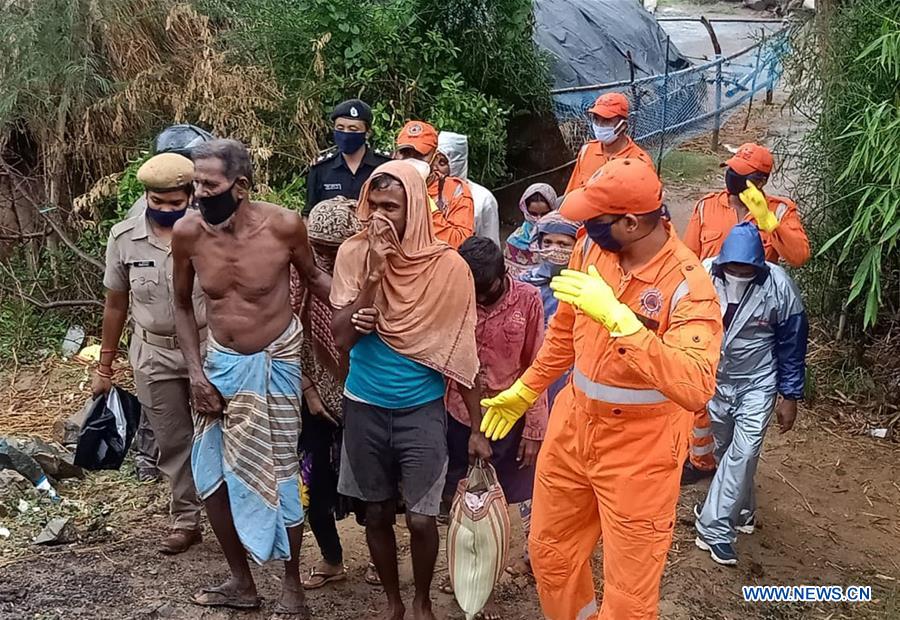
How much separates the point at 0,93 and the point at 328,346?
15.4 feet

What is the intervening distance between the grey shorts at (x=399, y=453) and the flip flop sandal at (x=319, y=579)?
2.43 feet

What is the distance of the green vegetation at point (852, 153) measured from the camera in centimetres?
491

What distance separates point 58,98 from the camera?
6.95m

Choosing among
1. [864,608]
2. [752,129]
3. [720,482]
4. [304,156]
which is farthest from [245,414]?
[752,129]

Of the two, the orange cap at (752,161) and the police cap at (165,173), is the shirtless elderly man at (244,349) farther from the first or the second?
the orange cap at (752,161)

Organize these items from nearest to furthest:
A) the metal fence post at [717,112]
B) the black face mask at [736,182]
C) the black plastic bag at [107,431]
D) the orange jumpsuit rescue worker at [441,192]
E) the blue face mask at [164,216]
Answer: the blue face mask at [164,216], the black plastic bag at [107,431], the black face mask at [736,182], the orange jumpsuit rescue worker at [441,192], the metal fence post at [717,112]

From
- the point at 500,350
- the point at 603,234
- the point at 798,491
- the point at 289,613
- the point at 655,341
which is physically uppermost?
the point at 603,234

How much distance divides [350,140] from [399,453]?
251 cm

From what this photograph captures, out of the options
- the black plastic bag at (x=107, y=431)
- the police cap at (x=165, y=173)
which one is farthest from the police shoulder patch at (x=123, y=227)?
the black plastic bag at (x=107, y=431)

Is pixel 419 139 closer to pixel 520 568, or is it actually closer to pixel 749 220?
pixel 749 220

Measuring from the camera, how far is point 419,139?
17.0 ft

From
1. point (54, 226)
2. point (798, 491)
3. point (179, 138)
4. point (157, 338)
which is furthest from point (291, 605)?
point (54, 226)

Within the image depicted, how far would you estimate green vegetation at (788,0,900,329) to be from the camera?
4.91 metres

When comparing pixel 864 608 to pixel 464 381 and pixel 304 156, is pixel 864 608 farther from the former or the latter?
pixel 304 156
